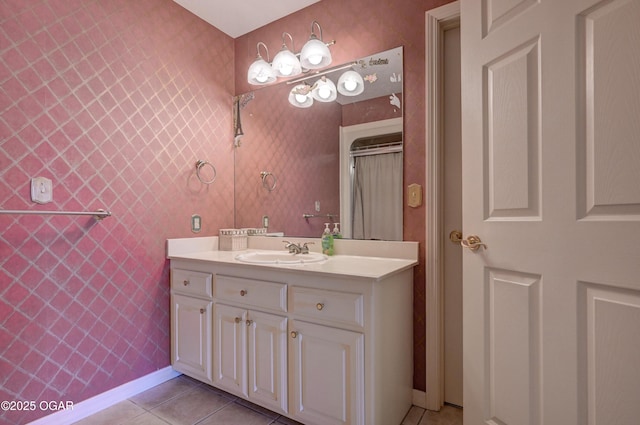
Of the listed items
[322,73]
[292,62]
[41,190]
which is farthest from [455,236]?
[41,190]

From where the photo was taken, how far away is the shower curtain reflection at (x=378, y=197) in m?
1.83

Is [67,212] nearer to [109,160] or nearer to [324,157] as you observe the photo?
[109,160]

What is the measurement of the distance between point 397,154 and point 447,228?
1.64ft

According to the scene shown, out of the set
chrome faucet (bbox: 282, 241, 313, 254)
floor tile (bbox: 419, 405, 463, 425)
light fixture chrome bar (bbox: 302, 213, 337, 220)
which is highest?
light fixture chrome bar (bbox: 302, 213, 337, 220)

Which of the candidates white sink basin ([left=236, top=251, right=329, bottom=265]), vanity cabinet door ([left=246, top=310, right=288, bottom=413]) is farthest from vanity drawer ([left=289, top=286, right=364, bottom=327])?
white sink basin ([left=236, top=251, right=329, bottom=265])

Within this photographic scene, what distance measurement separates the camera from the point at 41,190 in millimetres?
1528

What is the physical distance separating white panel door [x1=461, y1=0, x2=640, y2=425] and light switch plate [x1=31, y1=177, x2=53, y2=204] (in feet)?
6.35

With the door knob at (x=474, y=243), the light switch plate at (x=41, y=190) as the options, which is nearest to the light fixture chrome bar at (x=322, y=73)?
the door knob at (x=474, y=243)

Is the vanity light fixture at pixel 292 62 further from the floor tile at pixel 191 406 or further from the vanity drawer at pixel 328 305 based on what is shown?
the floor tile at pixel 191 406

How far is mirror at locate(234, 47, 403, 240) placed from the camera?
1854 mm

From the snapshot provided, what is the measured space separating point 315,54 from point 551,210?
1.50 meters

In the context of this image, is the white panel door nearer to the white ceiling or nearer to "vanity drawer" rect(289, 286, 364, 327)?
"vanity drawer" rect(289, 286, 364, 327)

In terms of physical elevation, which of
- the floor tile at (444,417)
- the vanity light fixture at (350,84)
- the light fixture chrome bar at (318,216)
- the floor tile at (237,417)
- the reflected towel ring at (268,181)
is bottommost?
the floor tile at (444,417)

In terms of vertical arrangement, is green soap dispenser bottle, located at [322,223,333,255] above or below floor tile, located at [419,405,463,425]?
above
